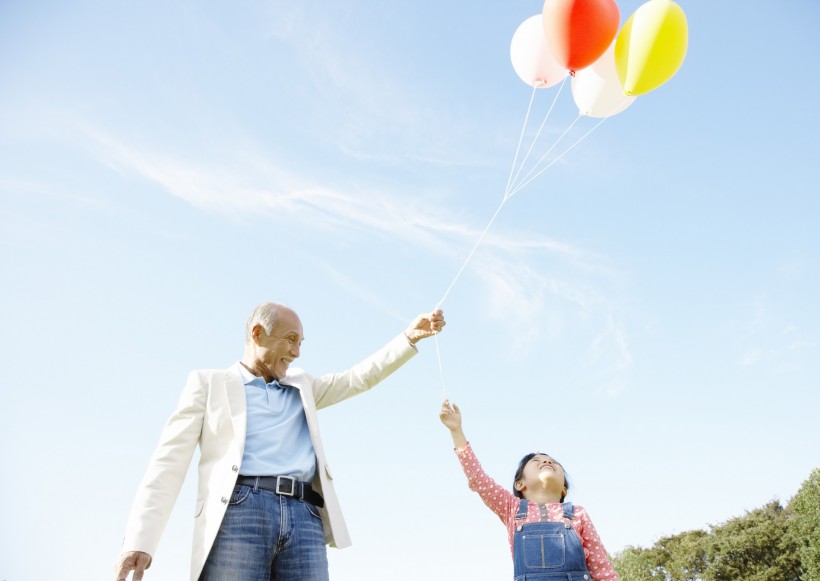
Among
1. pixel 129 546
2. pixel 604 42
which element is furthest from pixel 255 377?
pixel 604 42

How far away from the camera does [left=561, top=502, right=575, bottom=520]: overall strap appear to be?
14.7 feet

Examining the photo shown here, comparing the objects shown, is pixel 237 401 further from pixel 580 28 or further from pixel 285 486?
pixel 580 28

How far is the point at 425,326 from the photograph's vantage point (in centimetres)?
443

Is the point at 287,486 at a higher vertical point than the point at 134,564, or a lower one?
higher

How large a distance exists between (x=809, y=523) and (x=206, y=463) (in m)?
29.1

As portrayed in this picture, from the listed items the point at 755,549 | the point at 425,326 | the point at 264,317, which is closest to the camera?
the point at 264,317

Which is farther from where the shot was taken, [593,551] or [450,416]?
[450,416]

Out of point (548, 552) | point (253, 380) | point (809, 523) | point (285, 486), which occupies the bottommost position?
point (548, 552)

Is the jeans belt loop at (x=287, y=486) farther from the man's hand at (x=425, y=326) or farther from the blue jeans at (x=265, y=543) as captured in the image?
the man's hand at (x=425, y=326)

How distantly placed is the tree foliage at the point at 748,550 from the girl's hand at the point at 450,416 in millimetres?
26334

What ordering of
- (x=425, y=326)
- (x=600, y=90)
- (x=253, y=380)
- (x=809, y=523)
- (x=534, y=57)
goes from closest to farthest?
(x=253, y=380), (x=425, y=326), (x=600, y=90), (x=534, y=57), (x=809, y=523)

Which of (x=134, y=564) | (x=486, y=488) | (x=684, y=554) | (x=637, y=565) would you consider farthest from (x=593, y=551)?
(x=637, y=565)

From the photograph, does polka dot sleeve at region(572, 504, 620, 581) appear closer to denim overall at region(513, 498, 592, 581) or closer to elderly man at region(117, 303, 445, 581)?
denim overall at region(513, 498, 592, 581)

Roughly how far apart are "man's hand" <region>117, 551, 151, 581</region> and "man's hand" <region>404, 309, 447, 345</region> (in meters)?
1.96
